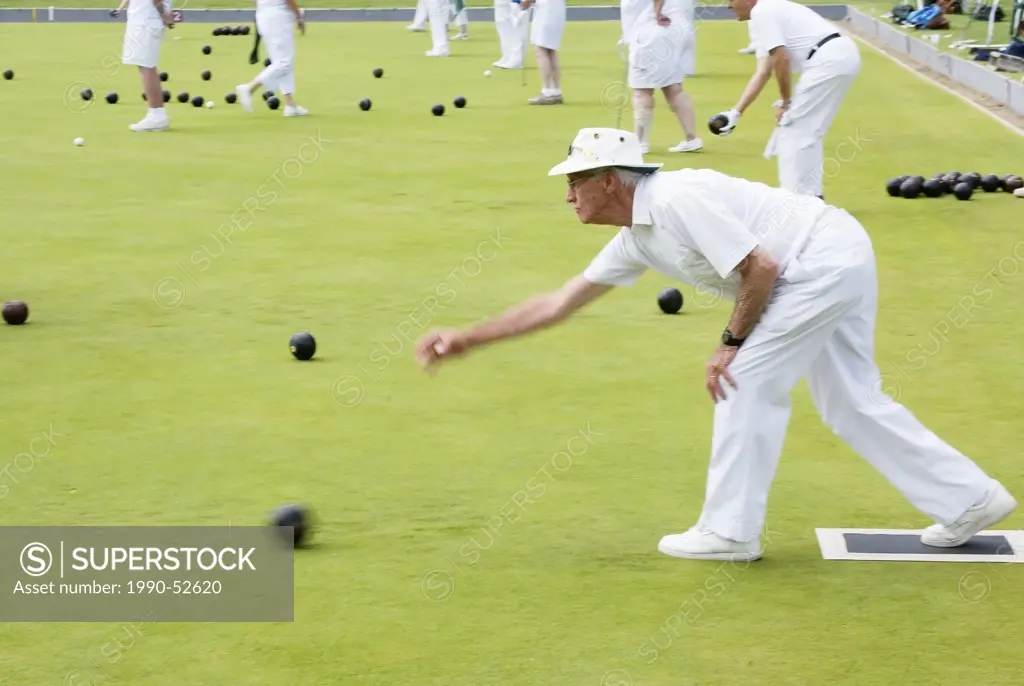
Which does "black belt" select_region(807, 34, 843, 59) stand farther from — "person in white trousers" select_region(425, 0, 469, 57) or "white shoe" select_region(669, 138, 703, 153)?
"person in white trousers" select_region(425, 0, 469, 57)

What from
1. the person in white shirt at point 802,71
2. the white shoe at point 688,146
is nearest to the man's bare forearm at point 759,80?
the person in white shirt at point 802,71

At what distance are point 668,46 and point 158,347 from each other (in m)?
7.06

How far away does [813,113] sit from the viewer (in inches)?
428

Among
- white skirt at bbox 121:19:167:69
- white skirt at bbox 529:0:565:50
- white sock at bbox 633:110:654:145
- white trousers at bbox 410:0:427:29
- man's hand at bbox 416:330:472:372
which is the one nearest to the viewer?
man's hand at bbox 416:330:472:372

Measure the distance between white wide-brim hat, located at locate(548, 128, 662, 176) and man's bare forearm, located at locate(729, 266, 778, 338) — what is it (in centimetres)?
49

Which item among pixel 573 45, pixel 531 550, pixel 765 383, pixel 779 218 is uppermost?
pixel 779 218

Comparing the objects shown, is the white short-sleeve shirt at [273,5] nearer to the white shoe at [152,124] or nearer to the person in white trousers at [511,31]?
the white shoe at [152,124]

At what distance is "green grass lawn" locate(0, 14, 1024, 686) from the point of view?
4.96 meters

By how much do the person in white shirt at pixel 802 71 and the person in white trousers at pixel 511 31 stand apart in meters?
11.2

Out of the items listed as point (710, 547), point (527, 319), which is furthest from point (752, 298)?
point (710, 547)

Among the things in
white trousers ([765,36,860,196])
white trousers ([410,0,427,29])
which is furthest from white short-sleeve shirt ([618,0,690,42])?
white trousers ([410,0,427,29])

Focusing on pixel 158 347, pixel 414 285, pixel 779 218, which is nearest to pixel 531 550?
pixel 779 218

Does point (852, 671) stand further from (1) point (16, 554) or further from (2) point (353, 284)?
(2) point (353, 284)

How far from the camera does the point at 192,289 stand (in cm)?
995
